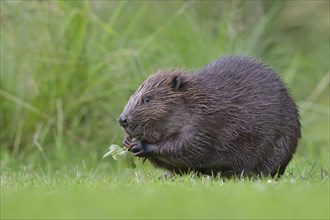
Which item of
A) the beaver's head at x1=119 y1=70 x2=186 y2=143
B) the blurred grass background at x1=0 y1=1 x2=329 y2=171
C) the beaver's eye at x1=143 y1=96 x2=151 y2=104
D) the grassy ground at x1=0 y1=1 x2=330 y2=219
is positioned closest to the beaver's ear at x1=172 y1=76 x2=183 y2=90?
the beaver's head at x1=119 y1=70 x2=186 y2=143

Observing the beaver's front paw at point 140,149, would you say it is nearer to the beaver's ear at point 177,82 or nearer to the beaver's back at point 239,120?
the beaver's back at point 239,120

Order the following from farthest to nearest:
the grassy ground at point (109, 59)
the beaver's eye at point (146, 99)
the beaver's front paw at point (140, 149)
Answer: the grassy ground at point (109, 59), the beaver's eye at point (146, 99), the beaver's front paw at point (140, 149)

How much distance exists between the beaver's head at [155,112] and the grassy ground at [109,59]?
15.2 inches

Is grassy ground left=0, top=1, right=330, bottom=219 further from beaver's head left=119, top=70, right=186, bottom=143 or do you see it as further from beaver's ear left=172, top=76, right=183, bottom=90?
beaver's ear left=172, top=76, right=183, bottom=90

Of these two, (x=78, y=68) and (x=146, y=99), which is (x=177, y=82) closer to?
(x=146, y=99)

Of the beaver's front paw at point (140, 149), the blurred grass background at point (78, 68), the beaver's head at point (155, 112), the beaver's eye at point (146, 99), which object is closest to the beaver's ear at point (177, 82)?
the beaver's head at point (155, 112)

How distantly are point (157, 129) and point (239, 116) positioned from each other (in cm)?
64

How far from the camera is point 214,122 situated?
709 centimetres

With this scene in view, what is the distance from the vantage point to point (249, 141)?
712cm

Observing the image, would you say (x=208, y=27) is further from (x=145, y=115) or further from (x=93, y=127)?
(x=145, y=115)

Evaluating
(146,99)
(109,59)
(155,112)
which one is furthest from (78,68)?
(155,112)

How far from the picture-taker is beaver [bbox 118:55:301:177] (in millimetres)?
7055

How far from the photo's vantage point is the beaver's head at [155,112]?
7066 millimetres

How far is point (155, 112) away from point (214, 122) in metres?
0.46
